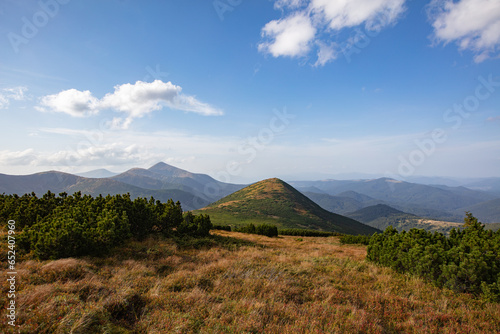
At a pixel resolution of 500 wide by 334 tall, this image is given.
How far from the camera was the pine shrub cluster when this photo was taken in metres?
9.13

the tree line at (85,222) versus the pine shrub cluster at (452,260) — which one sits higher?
the tree line at (85,222)

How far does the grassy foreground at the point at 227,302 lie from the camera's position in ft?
18.4

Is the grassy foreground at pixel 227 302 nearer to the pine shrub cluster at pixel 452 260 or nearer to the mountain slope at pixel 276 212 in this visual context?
the pine shrub cluster at pixel 452 260

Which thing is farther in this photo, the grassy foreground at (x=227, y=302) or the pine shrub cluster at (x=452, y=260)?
the pine shrub cluster at (x=452, y=260)

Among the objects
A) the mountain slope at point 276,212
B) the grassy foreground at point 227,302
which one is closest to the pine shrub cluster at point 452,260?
the grassy foreground at point 227,302

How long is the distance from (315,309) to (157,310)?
4.78 meters

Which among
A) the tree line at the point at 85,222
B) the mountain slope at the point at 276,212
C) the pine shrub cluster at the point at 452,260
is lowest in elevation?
the mountain slope at the point at 276,212

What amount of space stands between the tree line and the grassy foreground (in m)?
1.14

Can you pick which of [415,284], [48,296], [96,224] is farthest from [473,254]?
[96,224]

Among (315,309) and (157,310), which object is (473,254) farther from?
(157,310)

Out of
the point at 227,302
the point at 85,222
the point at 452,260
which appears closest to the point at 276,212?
the point at 452,260

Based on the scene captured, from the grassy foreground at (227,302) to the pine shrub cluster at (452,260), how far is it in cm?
75

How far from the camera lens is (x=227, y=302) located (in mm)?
7070

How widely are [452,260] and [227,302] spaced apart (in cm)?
1067
